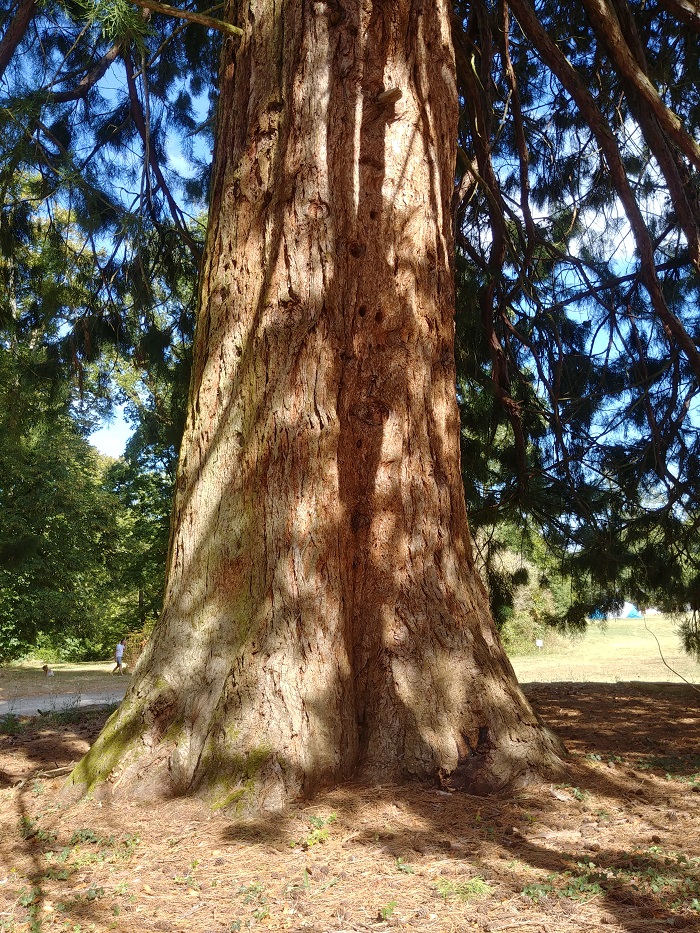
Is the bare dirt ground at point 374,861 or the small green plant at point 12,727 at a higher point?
the small green plant at point 12,727

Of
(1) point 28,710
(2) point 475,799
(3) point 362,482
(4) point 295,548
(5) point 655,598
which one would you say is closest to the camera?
(2) point 475,799

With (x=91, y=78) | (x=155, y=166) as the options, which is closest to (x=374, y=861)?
(x=155, y=166)

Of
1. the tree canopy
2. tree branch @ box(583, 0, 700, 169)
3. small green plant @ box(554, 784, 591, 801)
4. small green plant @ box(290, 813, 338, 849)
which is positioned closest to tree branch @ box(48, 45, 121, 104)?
the tree canopy

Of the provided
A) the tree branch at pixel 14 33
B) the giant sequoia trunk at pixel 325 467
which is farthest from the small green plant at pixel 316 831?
the tree branch at pixel 14 33

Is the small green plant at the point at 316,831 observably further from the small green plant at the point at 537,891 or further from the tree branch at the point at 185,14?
the tree branch at the point at 185,14

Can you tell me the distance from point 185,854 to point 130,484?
21833mm

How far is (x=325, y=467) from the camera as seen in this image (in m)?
3.56

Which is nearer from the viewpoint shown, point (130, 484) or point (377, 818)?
point (377, 818)

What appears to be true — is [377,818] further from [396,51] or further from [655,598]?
[655,598]

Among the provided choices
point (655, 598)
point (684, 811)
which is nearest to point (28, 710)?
point (655, 598)

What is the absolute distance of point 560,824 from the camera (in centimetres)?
300

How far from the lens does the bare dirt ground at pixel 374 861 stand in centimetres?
235

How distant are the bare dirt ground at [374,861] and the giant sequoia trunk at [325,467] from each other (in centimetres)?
20

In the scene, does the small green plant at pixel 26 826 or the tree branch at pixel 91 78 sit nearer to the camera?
the small green plant at pixel 26 826
